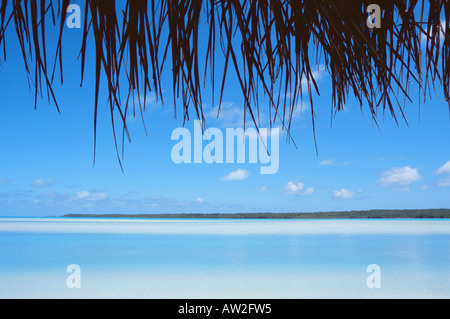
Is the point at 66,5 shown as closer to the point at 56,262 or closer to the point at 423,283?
the point at 423,283

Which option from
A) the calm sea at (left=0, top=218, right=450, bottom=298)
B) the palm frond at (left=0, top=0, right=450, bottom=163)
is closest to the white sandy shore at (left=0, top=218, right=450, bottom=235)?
the calm sea at (left=0, top=218, right=450, bottom=298)

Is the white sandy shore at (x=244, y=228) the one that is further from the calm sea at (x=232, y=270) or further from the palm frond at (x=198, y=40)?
the palm frond at (x=198, y=40)

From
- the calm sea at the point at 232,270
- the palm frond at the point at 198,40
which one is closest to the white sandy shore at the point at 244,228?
the calm sea at the point at 232,270

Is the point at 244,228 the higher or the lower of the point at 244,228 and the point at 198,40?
the lower

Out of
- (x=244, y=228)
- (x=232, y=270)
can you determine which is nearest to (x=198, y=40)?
(x=232, y=270)

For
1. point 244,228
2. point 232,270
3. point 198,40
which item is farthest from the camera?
point 244,228

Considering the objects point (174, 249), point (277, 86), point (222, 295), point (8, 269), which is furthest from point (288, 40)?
point (174, 249)

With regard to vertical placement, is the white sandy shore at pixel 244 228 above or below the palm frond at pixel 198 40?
below

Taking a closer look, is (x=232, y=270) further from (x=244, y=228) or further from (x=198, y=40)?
(x=244, y=228)

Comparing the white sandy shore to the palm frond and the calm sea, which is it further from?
the palm frond

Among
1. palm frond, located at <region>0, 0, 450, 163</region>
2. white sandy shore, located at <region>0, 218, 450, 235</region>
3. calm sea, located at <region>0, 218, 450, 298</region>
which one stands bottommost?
white sandy shore, located at <region>0, 218, 450, 235</region>

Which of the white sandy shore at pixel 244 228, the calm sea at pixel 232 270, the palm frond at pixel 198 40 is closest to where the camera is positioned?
the palm frond at pixel 198 40

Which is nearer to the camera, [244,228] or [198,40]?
[198,40]

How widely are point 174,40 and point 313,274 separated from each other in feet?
17.9
